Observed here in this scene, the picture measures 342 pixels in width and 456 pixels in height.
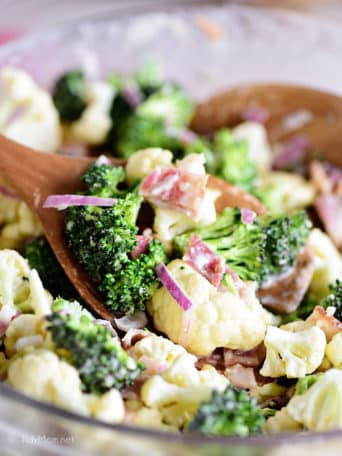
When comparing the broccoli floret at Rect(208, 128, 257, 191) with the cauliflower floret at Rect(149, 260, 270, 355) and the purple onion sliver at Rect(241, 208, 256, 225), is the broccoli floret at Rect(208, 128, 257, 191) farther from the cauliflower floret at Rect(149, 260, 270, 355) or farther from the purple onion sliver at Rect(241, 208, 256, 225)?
the cauliflower floret at Rect(149, 260, 270, 355)

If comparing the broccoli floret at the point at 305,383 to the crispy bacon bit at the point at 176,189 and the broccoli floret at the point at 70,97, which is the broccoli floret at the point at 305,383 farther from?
the broccoli floret at the point at 70,97

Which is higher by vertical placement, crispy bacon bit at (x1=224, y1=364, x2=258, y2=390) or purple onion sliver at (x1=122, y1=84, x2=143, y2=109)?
purple onion sliver at (x1=122, y1=84, x2=143, y2=109)

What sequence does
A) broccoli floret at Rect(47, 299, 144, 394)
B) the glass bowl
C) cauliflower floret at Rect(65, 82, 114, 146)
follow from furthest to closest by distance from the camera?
1. the glass bowl
2. cauliflower floret at Rect(65, 82, 114, 146)
3. broccoli floret at Rect(47, 299, 144, 394)

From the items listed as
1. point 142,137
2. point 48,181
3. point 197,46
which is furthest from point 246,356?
point 197,46

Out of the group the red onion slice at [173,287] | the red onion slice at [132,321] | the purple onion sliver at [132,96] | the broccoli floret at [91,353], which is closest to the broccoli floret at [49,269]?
the red onion slice at [132,321]

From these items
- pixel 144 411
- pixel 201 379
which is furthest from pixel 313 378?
pixel 144 411

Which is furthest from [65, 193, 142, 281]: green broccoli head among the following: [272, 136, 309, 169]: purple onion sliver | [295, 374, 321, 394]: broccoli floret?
[272, 136, 309, 169]: purple onion sliver

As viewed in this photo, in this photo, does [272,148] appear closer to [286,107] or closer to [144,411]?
[286,107]
